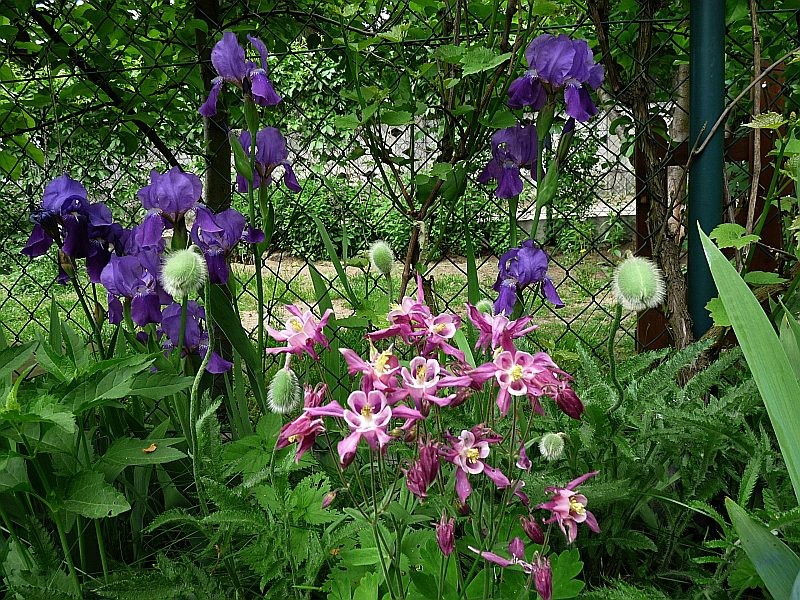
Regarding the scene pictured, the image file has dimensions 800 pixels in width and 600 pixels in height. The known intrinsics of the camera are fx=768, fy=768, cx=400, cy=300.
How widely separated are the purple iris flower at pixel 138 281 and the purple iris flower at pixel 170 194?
0.09 metres

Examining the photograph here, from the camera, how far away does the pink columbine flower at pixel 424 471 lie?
786 mm

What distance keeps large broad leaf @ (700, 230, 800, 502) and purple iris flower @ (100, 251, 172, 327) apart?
3.30ft

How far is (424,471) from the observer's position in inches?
31.0

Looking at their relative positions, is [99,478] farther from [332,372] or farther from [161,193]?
[332,372]

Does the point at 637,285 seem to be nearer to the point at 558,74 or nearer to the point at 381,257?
the point at 381,257

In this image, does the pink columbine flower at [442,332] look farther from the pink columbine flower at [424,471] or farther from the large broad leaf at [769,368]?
the large broad leaf at [769,368]

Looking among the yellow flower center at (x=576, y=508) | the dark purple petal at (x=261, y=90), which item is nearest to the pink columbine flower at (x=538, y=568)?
the yellow flower center at (x=576, y=508)

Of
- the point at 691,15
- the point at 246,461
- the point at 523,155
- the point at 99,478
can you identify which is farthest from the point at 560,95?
the point at 99,478

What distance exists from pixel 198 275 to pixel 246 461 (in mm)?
357

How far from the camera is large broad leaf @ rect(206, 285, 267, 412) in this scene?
149cm

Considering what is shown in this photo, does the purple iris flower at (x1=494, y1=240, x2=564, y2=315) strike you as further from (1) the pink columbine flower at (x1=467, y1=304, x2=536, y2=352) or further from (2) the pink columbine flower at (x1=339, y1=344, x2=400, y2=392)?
(2) the pink columbine flower at (x1=339, y1=344, x2=400, y2=392)

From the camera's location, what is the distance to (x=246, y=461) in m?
1.27

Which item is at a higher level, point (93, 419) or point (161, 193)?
point (161, 193)

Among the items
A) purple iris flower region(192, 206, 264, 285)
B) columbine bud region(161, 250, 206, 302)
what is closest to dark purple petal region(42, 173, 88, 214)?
purple iris flower region(192, 206, 264, 285)
